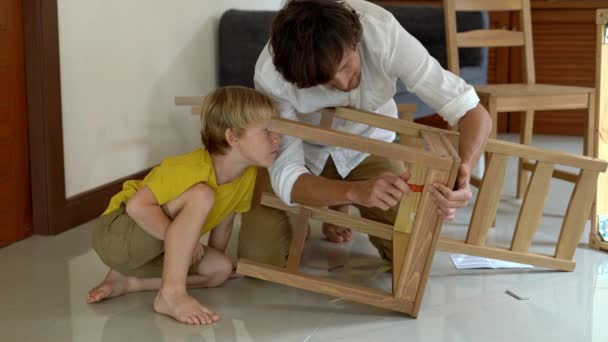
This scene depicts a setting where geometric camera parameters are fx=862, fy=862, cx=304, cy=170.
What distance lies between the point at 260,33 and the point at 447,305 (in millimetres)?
1662

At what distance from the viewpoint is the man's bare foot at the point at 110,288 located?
187 cm

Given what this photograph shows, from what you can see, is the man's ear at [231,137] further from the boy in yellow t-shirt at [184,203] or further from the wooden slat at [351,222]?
the wooden slat at [351,222]

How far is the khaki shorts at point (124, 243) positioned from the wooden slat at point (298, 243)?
31 centimetres

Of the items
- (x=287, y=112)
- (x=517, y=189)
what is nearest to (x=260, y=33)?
(x=517, y=189)

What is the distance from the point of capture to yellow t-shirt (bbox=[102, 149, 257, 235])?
179 cm

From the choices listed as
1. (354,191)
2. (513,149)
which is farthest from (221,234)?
Result: (513,149)

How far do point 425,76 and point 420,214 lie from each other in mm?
307

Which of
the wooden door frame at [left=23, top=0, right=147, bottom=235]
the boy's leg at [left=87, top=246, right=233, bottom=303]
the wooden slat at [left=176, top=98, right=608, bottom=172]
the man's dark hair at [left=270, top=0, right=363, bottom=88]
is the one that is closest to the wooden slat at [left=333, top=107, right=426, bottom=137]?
the wooden slat at [left=176, top=98, right=608, bottom=172]

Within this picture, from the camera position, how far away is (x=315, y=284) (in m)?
1.84

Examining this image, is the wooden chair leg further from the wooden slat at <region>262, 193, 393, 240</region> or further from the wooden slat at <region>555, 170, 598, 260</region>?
the wooden slat at <region>262, 193, 393, 240</region>

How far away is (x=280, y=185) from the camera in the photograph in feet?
6.02

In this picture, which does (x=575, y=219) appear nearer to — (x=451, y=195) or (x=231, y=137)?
(x=451, y=195)

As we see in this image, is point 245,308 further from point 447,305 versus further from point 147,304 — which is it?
point 447,305

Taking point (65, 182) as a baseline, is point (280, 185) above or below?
above
